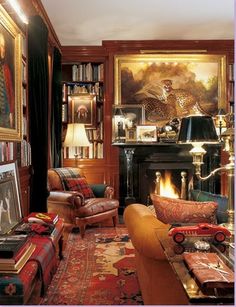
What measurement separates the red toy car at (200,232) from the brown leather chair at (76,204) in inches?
111

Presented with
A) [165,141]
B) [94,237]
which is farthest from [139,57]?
[94,237]

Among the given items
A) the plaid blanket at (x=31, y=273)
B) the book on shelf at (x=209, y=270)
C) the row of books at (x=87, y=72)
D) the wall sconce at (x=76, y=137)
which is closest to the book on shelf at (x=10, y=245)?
the plaid blanket at (x=31, y=273)

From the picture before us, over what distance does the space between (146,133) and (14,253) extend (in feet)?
15.2

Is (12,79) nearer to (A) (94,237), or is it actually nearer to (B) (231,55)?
(A) (94,237)

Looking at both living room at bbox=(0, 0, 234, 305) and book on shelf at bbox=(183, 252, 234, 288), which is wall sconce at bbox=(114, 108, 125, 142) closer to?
living room at bbox=(0, 0, 234, 305)

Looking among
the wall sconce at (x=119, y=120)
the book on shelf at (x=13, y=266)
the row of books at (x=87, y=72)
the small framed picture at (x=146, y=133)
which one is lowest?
the book on shelf at (x=13, y=266)

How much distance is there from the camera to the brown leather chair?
198 inches

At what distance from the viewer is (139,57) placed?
22.4 ft

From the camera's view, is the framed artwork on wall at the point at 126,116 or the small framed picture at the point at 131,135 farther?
the framed artwork on wall at the point at 126,116

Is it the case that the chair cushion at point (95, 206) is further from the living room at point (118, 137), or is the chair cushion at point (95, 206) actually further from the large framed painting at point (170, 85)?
the large framed painting at point (170, 85)

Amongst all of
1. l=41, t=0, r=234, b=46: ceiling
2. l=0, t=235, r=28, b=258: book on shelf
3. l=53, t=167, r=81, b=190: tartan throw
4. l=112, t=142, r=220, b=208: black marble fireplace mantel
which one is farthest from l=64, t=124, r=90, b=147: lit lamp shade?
l=0, t=235, r=28, b=258: book on shelf

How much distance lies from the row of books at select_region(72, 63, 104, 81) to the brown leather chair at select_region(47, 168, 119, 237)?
6.48 ft

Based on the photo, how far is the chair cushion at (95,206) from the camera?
504 cm

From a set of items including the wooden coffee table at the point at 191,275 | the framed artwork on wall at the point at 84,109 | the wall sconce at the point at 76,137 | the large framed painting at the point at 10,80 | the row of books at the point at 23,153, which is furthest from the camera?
the framed artwork on wall at the point at 84,109
